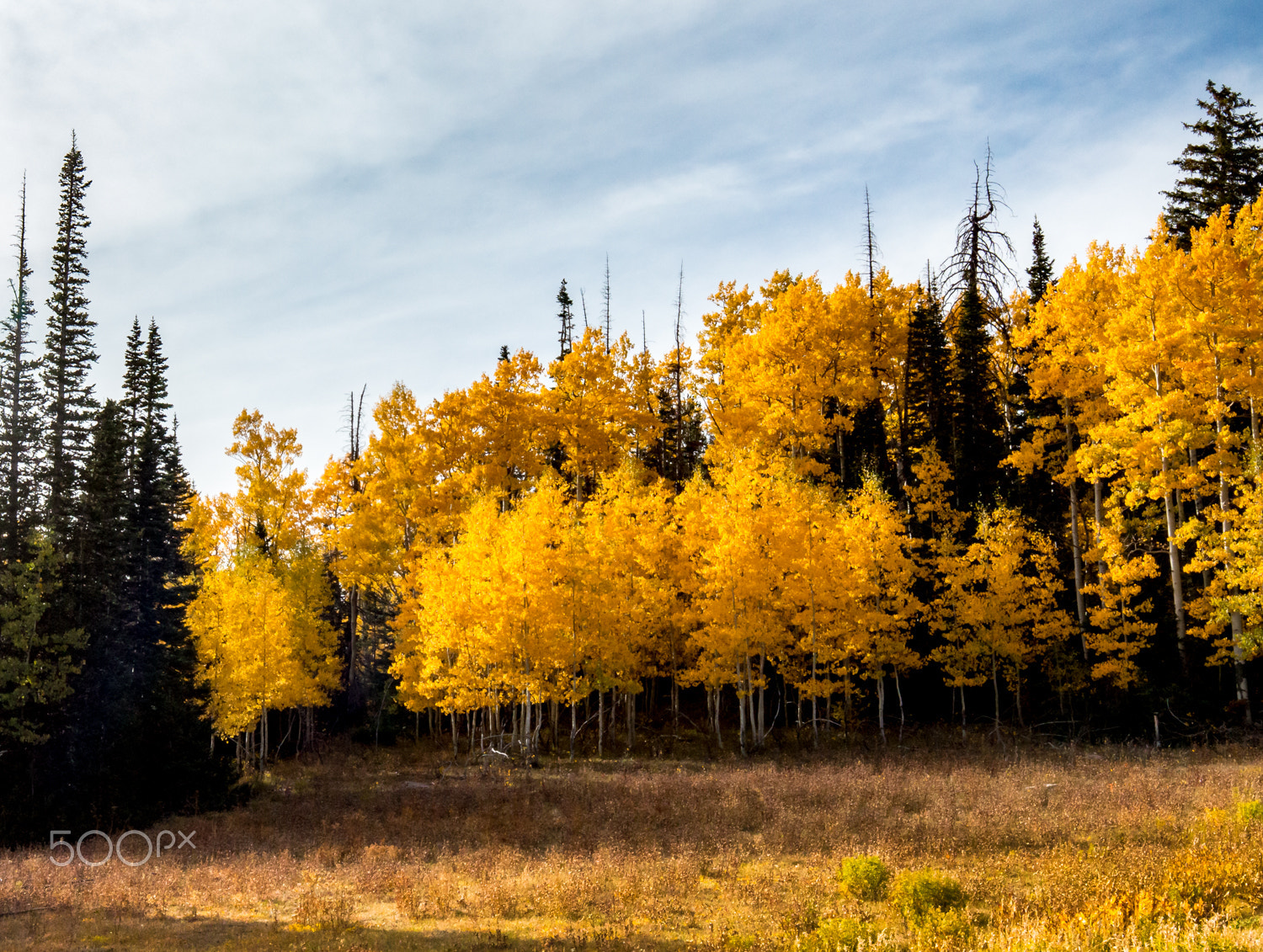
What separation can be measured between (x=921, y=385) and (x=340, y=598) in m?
34.1

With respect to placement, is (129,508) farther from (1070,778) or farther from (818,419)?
(1070,778)

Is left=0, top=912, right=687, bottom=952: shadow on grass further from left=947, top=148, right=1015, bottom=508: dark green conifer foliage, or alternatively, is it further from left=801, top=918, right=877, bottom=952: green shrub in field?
left=947, top=148, right=1015, bottom=508: dark green conifer foliage

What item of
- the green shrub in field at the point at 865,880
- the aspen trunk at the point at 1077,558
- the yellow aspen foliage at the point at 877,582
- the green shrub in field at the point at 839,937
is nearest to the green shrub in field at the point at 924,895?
the green shrub in field at the point at 865,880

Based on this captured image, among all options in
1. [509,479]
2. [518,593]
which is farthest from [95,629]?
[509,479]

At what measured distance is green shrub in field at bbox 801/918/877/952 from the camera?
983 centimetres

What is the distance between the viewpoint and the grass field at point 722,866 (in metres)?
11.0

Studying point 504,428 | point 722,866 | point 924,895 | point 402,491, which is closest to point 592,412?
point 504,428

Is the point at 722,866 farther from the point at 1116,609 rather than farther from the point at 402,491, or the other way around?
the point at 402,491

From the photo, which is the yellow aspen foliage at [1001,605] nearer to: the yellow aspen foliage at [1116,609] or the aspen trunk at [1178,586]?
the yellow aspen foliage at [1116,609]

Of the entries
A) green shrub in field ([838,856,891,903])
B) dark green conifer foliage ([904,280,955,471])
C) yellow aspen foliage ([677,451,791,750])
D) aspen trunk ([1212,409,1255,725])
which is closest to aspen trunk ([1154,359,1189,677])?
aspen trunk ([1212,409,1255,725])

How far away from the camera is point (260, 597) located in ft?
106

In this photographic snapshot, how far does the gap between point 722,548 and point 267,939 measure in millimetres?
18376

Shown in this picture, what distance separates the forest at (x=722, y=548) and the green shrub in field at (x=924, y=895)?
50.3ft

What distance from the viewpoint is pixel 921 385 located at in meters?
39.2
